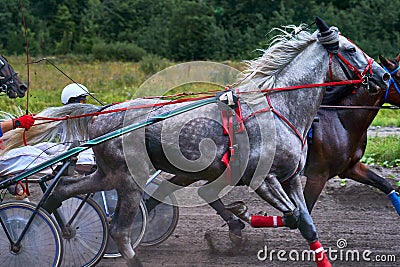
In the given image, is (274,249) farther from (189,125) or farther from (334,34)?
(334,34)

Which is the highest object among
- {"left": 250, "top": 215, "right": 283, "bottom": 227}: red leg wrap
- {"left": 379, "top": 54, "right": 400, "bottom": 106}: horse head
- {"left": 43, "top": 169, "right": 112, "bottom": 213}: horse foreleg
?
{"left": 379, "top": 54, "right": 400, "bottom": 106}: horse head

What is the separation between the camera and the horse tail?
506 centimetres

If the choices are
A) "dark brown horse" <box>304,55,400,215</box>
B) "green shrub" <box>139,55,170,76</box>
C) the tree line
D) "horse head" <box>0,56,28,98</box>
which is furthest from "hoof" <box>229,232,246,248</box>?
the tree line

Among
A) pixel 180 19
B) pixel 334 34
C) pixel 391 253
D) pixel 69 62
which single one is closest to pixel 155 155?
pixel 334 34

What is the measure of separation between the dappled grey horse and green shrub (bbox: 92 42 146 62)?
25250 mm

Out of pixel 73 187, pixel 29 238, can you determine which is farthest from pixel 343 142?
pixel 29 238

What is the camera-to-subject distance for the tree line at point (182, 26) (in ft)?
94.4

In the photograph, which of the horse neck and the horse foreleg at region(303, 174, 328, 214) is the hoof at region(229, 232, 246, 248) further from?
the horse neck

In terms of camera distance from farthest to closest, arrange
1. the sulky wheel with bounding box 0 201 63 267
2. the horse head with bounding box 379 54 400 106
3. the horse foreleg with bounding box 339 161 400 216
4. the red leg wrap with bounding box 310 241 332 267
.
Result: the horse foreleg with bounding box 339 161 400 216, the horse head with bounding box 379 54 400 106, the sulky wheel with bounding box 0 201 63 267, the red leg wrap with bounding box 310 241 332 267

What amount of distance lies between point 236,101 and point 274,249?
5.46 feet

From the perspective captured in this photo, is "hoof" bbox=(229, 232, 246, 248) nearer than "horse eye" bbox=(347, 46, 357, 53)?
No

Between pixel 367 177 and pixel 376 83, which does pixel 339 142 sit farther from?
pixel 376 83

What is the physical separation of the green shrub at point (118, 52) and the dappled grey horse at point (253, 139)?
25.2 meters

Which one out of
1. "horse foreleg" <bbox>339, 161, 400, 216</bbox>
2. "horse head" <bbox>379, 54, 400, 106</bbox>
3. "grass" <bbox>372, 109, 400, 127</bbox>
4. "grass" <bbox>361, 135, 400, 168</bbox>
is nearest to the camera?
"horse head" <bbox>379, 54, 400, 106</bbox>
